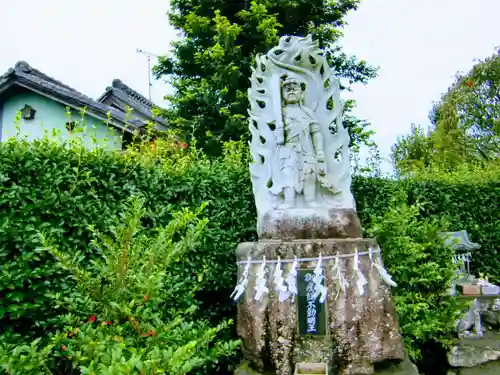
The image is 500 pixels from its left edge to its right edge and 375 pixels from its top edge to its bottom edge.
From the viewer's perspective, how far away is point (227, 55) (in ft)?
26.2

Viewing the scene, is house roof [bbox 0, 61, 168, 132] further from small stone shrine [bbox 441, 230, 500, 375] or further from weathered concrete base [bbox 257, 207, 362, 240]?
small stone shrine [bbox 441, 230, 500, 375]

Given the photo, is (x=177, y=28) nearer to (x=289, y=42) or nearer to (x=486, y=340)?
(x=289, y=42)

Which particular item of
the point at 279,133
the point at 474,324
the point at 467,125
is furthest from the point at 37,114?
the point at 467,125

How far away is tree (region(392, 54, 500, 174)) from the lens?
541 inches

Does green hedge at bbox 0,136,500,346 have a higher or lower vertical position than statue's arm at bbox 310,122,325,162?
lower


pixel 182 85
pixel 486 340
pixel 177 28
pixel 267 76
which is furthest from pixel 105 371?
pixel 177 28

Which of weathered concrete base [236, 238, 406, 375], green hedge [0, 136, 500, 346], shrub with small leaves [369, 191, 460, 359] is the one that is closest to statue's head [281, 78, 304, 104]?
green hedge [0, 136, 500, 346]

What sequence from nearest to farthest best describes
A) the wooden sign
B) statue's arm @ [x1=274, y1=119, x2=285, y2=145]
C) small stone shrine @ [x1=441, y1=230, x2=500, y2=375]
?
the wooden sign, statue's arm @ [x1=274, y1=119, x2=285, y2=145], small stone shrine @ [x1=441, y1=230, x2=500, y2=375]

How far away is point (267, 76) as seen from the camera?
4715 mm

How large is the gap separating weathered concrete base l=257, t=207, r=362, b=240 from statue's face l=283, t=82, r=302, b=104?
125cm

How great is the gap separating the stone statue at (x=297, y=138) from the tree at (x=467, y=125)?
33.0 feet

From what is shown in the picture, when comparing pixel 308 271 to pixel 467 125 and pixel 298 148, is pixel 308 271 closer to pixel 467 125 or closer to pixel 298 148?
pixel 298 148

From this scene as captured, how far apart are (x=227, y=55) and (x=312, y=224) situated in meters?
5.02

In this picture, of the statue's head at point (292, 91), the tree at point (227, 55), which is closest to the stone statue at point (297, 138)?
the statue's head at point (292, 91)
